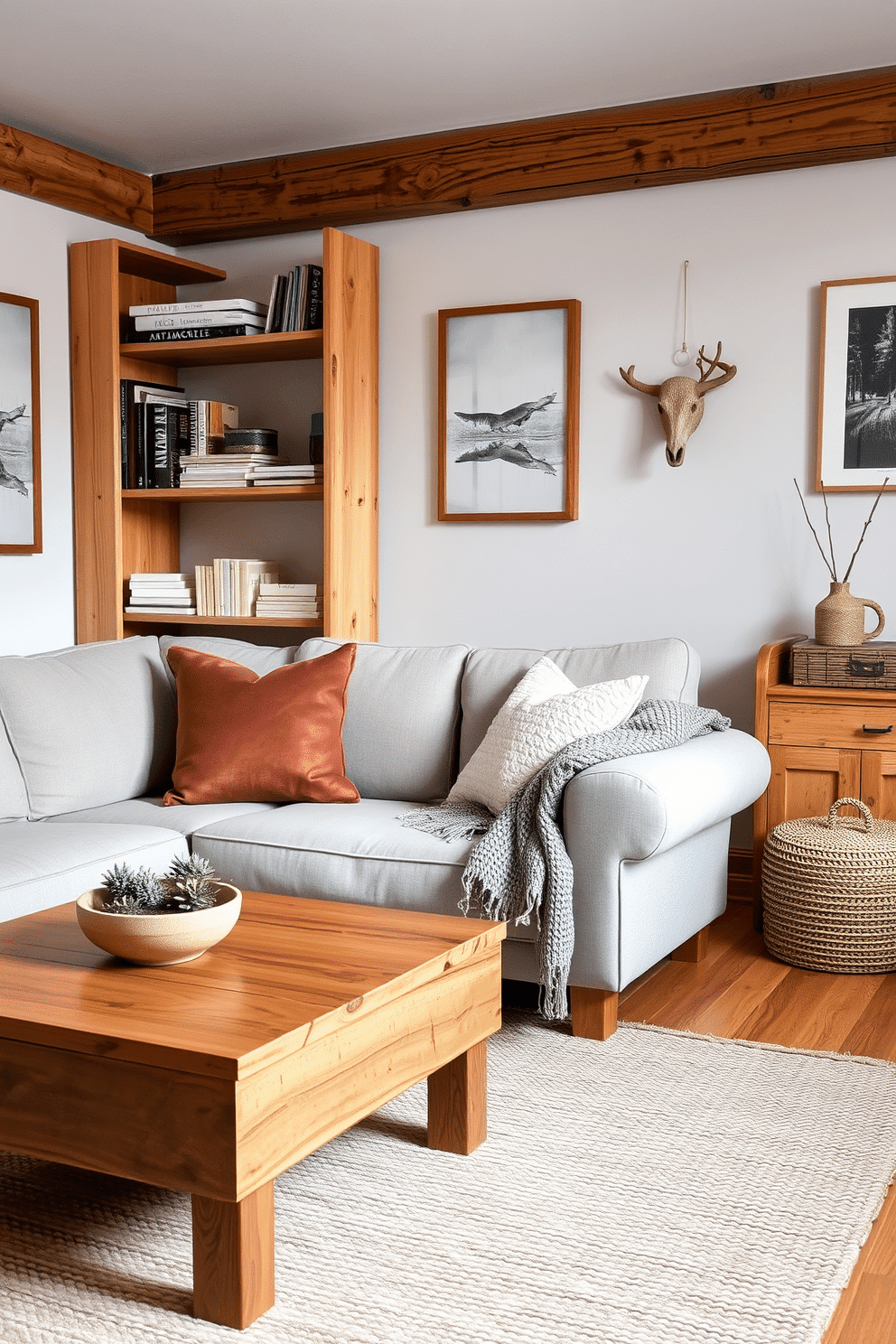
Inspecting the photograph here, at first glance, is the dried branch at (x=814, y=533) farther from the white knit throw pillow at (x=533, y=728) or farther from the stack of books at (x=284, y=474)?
the stack of books at (x=284, y=474)

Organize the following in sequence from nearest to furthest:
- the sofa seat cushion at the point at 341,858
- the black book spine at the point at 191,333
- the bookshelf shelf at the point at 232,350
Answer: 1. the sofa seat cushion at the point at 341,858
2. the bookshelf shelf at the point at 232,350
3. the black book spine at the point at 191,333

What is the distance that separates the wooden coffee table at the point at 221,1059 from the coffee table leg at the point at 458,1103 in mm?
86

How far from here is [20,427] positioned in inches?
171

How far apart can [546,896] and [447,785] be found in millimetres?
776

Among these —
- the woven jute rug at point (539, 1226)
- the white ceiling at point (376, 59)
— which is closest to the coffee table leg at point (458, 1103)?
the woven jute rug at point (539, 1226)

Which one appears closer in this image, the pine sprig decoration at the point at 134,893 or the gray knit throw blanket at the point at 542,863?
the pine sprig decoration at the point at 134,893

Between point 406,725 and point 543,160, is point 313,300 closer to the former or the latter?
point 543,160

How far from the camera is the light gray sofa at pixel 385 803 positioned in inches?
Answer: 108

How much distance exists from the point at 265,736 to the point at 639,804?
111cm

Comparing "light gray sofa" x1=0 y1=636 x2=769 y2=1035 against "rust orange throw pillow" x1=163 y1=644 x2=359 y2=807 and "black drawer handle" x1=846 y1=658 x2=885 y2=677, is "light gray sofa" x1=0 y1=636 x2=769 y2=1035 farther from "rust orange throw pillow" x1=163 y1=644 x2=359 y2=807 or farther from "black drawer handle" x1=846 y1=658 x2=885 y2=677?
"black drawer handle" x1=846 y1=658 x2=885 y2=677

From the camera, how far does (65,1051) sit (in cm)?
176

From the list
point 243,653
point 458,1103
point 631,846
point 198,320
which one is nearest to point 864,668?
point 631,846

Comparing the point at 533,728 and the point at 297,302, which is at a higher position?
the point at 297,302

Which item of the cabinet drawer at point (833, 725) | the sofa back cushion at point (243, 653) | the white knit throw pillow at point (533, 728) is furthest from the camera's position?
the sofa back cushion at point (243, 653)
